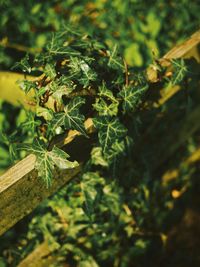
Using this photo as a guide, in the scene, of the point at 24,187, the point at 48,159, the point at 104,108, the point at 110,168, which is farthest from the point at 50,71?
the point at 110,168

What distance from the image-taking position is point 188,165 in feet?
8.80

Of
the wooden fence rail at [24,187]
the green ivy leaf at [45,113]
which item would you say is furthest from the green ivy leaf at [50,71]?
the wooden fence rail at [24,187]

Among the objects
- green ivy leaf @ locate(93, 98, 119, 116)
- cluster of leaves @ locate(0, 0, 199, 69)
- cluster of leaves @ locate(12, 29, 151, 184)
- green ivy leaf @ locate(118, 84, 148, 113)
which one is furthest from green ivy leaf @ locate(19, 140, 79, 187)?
cluster of leaves @ locate(0, 0, 199, 69)

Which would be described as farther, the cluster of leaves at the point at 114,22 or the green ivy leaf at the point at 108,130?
the cluster of leaves at the point at 114,22

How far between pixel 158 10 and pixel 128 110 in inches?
66.8

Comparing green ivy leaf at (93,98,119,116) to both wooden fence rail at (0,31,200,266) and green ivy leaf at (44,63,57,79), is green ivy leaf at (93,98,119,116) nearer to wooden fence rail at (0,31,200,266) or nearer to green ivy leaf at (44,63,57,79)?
wooden fence rail at (0,31,200,266)

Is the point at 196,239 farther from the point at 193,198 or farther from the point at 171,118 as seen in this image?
the point at 171,118

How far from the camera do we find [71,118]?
1237mm

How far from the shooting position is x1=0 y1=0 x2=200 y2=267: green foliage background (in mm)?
1623

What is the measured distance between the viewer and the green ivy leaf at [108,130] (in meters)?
1.31

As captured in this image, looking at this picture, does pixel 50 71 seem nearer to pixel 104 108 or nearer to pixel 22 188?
pixel 104 108

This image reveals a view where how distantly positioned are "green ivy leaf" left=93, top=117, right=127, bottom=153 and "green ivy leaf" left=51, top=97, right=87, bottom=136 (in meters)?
0.10

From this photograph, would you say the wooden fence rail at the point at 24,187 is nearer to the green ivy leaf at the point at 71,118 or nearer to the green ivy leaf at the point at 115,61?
the green ivy leaf at the point at 71,118

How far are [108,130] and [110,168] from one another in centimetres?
38
